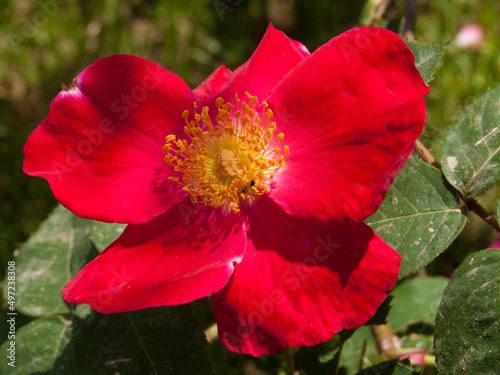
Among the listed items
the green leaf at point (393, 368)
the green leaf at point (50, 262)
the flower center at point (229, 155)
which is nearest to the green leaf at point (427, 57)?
the flower center at point (229, 155)

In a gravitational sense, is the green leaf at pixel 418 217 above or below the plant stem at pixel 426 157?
below

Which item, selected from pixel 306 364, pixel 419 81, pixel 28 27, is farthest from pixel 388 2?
pixel 28 27

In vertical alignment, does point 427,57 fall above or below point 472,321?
above

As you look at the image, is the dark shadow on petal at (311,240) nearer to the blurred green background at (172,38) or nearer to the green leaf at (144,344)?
the green leaf at (144,344)

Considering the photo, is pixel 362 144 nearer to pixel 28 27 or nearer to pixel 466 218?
pixel 466 218

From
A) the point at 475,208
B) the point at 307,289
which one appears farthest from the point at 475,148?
the point at 307,289

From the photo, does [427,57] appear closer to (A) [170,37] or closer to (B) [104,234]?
(B) [104,234]
